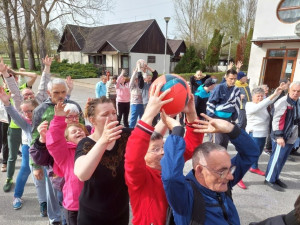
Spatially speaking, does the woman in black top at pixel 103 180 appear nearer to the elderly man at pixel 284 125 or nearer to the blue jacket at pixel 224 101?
the blue jacket at pixel 224 101

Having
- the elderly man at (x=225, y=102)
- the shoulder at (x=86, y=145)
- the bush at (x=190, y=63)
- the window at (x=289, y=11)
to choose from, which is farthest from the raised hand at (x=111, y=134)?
the bush at (x=190, y=63)

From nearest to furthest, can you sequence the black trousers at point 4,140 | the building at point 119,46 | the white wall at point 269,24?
the black trousers at point 4,140
the white wall at point 269,24
the building at point 119,46

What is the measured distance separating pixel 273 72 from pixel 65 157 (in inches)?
612

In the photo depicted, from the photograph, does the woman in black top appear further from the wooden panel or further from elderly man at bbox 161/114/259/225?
the wooden panel

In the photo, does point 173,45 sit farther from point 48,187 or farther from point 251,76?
point 48,187

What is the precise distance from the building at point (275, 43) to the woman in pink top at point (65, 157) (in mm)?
12709

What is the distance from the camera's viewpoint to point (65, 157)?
2.11 metres

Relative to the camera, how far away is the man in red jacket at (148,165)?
1.38 meters

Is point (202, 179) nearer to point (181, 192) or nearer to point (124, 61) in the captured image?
point (181, 192)

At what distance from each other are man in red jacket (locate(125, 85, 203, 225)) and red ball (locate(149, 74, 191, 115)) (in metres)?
0.14

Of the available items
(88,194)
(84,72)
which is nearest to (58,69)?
(84,72)

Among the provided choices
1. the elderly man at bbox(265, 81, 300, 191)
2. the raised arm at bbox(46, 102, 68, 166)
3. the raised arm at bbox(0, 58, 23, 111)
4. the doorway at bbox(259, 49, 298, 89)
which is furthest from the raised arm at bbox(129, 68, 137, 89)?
the doorway at bbox(259, 49, 298, 89)

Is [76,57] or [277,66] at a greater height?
[76,57]

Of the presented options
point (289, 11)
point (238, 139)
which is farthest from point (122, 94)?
point (289, 11)
